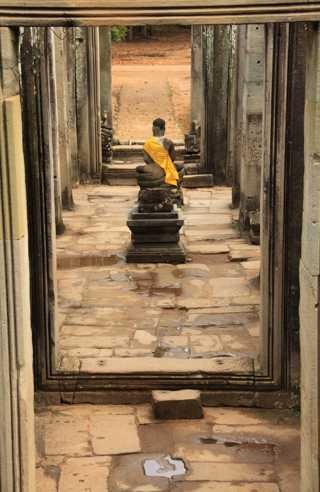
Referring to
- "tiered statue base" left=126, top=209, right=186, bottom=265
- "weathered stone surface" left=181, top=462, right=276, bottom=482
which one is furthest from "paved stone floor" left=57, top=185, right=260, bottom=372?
"weathered stone surface" left=181, top=462, right=276, bottom=482

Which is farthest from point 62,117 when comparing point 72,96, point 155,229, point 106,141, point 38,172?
point 38,172

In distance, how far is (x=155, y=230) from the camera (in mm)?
12164

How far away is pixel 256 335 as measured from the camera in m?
9.20

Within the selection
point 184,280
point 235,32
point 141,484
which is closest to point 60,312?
point 184,280

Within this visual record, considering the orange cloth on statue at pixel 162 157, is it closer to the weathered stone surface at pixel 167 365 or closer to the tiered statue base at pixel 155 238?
the tiered statue base at pixel 155 238

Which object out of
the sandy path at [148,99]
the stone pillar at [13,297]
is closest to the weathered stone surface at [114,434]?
the stone pillar at [13,297]

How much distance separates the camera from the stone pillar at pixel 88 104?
56.0ft

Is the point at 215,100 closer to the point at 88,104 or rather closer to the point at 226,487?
the point at 88,104

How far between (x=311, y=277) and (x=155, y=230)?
7263mm

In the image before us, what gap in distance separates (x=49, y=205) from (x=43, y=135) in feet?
1.89

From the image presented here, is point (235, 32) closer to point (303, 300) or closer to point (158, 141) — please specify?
point (158, 141)

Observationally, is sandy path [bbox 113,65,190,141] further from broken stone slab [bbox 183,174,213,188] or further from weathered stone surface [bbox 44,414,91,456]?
weathered stone surface [bbox 44,414,91,456]

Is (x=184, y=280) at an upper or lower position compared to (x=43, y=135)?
Result: lower

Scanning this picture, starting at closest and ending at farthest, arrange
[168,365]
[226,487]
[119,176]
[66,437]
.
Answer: [226,487]
[66,437]
[168,365]
[119,176]
